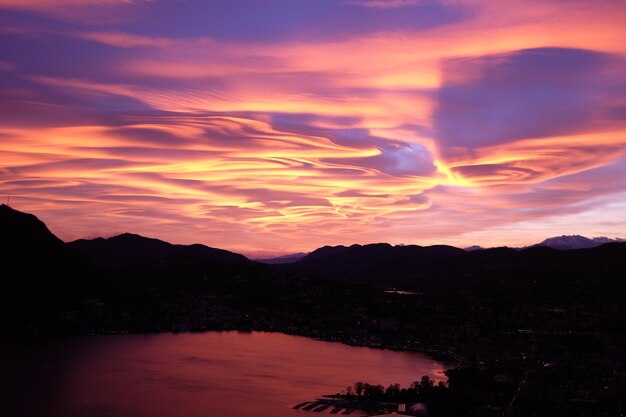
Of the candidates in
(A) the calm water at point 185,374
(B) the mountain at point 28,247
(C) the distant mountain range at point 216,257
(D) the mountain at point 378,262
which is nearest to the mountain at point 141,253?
(C) the distant mountain range at point 216,257

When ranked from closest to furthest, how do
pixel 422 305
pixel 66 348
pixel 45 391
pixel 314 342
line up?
pixel 45 391
pixel 66 348
pixel 314 342
pixel 422 305

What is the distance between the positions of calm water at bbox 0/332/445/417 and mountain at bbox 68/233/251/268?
148ft

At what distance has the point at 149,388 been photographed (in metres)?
38.3

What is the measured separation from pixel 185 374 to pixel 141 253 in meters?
77.1

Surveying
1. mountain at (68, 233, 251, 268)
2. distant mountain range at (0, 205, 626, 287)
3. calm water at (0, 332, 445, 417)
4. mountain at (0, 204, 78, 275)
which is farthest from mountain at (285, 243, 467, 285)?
calm water at (0, 332, 445, 417)

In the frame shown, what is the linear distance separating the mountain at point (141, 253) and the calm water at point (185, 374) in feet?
148

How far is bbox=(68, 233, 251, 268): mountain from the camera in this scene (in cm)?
10431

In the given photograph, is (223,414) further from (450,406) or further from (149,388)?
(450,406)

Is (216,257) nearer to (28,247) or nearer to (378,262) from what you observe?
(378,262)

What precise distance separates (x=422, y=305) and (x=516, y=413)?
42.9m

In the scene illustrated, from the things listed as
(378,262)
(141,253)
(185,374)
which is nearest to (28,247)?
(185,374)

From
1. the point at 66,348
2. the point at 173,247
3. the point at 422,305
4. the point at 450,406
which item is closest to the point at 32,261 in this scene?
the point at 66,348

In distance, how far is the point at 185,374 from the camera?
141 feet

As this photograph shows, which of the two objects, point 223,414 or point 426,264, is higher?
point 426,264
